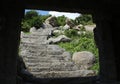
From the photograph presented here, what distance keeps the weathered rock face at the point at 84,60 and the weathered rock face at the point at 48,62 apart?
1.06ft

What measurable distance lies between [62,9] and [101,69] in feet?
6.44

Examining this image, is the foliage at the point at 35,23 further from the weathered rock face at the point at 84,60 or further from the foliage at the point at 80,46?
the weathered rock face at the point at 84,60

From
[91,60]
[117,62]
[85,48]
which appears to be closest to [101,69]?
[117,62]

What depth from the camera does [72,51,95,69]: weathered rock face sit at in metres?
13.4

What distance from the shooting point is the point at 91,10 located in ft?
25.7

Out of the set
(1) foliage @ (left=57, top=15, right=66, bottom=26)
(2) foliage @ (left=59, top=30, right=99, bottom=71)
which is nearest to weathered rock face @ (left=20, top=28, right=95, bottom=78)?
(2) foliage @ (left=59, top=30, right=99, bottom=71)

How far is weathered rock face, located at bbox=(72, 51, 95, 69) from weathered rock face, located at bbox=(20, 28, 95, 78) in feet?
1.06

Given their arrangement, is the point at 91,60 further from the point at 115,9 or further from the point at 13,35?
the point at 13,35

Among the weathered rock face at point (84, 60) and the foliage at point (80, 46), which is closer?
the weathered rock face at point (84, 60)

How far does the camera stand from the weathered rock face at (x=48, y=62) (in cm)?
1074

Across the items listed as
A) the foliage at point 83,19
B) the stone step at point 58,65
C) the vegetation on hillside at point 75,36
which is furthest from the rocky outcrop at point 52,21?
the stone step at point 58,65

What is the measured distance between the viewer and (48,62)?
12.4m

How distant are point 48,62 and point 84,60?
205 cm

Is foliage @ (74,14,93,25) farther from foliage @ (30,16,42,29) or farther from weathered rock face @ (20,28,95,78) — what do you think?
weathered rock face @ (20,28,95,78)
